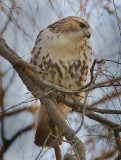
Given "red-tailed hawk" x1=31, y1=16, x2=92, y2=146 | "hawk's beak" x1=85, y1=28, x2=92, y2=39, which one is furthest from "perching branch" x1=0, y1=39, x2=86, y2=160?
"hawk's beak" x1=85, y1=28, x2=92, y2=39

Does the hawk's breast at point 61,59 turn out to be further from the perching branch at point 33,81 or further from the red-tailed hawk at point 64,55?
the perching branch at point 33,81

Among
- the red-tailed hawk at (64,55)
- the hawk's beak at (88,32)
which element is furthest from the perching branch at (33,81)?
the hawk's beak at (88,32)

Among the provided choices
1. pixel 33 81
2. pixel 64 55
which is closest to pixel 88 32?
pixel 64 55

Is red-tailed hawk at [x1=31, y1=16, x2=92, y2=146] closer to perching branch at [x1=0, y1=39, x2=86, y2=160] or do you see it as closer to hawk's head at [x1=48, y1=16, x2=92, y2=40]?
hawk's head at [x1=48, y1=16, x2=92, y2=40]

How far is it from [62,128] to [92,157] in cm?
30

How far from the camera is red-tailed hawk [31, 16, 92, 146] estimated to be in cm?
318

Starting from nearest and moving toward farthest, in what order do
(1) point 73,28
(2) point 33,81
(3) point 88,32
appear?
1. (2) point 33,81
2. (3) point 88,32
3. (1) point 73,28

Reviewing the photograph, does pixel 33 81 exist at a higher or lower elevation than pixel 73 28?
lower

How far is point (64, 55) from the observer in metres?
3.22

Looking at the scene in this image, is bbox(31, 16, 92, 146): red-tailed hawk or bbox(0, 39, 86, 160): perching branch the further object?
bbox(31, 16, 92, 146): red-tailed hawk

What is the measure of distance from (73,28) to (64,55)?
0.31 m

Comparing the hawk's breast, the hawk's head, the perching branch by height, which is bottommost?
the perching branch

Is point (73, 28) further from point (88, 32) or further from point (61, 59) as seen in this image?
point (61, 59)

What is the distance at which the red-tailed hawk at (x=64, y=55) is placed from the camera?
318 centimetres
